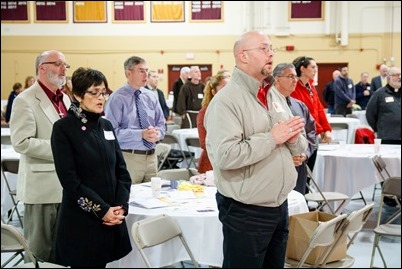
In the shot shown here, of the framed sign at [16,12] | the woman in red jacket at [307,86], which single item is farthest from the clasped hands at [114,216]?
the framed sign at [16,12]

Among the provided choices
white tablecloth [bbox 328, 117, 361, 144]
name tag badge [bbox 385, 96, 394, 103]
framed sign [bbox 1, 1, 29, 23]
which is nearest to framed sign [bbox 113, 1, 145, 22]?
framed sign [bbox 1, 1, 29, 23]

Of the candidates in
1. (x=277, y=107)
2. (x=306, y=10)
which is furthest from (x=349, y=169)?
(x=306, y=10)

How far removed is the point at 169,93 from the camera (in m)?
14.9

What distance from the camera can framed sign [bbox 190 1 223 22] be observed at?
14828 mm

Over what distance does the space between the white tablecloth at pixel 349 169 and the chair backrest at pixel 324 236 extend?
2.44m

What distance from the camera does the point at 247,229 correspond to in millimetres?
2453

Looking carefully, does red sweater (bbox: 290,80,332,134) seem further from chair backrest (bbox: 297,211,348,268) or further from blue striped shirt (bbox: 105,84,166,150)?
chair backrest (bbox: 297,211,348,268)

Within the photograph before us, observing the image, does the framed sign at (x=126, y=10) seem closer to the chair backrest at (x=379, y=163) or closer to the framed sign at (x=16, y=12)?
the framed sign at (x=16, y=12)

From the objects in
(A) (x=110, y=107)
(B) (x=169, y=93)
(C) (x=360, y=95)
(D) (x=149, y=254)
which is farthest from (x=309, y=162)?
(B) (x=169, y=93)

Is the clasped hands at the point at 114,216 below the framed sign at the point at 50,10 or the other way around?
below

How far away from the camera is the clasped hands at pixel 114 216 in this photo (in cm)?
288

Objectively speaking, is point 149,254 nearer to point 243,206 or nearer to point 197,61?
point 243,206

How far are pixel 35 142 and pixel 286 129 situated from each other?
158 centimetres

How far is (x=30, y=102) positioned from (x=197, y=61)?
11.8 meters
